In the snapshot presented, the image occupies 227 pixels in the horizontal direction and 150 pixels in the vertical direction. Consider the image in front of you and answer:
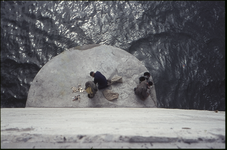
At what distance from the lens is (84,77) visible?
5137mm

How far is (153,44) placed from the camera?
23.9ft

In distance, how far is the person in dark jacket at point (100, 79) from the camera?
4.54 m

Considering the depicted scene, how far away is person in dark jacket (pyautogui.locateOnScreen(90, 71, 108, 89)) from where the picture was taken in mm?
4545

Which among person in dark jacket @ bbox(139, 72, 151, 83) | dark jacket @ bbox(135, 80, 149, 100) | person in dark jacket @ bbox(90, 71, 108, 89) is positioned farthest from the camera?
person in dark jacket @ bbox(139, 72, 151, 83)

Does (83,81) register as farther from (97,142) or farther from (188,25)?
(188,25)

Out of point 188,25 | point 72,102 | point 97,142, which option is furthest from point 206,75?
point 97,142

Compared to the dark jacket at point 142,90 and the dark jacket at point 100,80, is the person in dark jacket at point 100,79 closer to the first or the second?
the dark jacket at point 100,80

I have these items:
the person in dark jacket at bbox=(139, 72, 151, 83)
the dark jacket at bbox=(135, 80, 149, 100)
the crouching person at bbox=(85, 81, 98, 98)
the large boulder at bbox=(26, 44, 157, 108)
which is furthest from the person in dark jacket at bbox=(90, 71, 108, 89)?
the person in dark jacket at bbox=(139, 72, 151, 83)

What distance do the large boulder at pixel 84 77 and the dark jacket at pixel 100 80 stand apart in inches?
10.3

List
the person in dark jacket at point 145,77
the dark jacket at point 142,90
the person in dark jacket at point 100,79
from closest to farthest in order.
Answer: the person in dark jacket at point 100,79 < the dark jacket at point 142,90 < the person in dark jacket at point 145,77

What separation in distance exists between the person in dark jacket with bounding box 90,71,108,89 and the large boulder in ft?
0.84

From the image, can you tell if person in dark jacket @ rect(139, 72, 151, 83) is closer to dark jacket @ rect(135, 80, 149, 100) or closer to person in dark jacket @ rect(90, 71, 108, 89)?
dark jacket @ rect(135, 80, 149, 100)

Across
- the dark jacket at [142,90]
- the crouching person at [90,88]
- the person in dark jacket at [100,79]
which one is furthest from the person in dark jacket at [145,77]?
the crouching person at [90,88]

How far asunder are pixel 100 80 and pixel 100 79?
0.15ft
